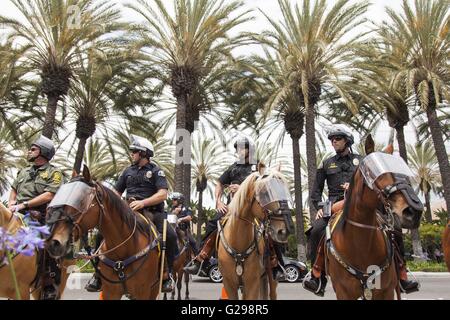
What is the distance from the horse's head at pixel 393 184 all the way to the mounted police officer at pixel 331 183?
48.2 inches

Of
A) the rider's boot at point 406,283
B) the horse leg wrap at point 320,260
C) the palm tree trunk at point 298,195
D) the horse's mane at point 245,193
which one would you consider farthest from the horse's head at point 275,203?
the palm tree trunk at point 298,195

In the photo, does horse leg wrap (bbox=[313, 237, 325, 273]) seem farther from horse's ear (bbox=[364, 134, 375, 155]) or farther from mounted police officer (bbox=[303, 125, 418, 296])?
horse's ear (bbox=[364, 134, 375, 155])

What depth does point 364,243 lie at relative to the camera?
490cm

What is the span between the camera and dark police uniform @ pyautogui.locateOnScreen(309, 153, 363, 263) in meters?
6.04

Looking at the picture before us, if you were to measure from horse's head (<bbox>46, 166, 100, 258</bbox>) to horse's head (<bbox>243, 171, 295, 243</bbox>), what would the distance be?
1.79 m

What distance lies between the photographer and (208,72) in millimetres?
20469

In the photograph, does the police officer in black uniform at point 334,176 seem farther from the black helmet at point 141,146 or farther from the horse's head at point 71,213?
the horse's head at point 71,213

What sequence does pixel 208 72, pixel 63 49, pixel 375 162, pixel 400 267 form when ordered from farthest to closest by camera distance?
pixel 208 72
pixel 63 49
pixel 400 267
pixel 375 162

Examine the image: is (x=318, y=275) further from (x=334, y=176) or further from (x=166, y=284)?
(x=166, y=284)

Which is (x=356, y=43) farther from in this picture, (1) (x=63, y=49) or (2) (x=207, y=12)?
(1) (x=63, y=49)

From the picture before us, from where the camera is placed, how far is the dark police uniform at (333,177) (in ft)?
19.8

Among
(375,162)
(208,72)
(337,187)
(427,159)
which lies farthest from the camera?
(427,159)
